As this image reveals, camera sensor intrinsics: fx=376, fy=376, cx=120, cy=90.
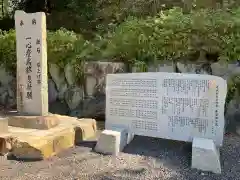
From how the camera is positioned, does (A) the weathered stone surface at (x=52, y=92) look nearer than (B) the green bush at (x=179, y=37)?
No

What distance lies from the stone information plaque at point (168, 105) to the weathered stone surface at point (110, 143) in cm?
29

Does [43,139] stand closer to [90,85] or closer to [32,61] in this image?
[32,61]

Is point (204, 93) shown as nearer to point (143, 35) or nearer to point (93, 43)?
point (143, 35)

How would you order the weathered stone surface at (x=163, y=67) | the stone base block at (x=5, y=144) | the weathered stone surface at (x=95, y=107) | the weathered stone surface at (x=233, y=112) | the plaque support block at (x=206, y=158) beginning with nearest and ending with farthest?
1. the plaque support block at (x=206, y=158)
2. the stone base block at (x=5, y=144)
3. the weathered stone surface at (x=233, y=112)
4. the weathered stone surface at (x=163, y=67)
5. the weathered stone surface at (x=95, y=107)

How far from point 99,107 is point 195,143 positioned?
8.76ft

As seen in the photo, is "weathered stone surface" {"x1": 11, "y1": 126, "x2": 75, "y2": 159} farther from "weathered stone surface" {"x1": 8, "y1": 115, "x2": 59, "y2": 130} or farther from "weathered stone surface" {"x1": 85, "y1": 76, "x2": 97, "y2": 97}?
"weathered stone surface" {"x1": 85, "y1": 76, "x2": 97, "y2": 97}

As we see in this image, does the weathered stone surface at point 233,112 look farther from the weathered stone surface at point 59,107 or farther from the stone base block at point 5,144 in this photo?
the stone base block at point 5,144

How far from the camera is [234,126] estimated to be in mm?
5594

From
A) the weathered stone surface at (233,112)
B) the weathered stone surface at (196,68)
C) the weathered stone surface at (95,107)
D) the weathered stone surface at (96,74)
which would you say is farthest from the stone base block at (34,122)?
the weathered stone surface at (233,112)

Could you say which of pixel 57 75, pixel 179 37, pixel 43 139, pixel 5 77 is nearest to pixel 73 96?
pixel 57 75

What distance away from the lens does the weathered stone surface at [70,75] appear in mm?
6663

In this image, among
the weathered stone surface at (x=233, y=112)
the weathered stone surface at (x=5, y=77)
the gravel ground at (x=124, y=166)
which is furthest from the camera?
the weathered stone surface at (x=5, y=77)

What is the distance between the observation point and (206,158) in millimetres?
3875

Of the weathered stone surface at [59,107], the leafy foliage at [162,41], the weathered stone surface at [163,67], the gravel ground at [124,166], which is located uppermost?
the leafy foliage at [162,41]
